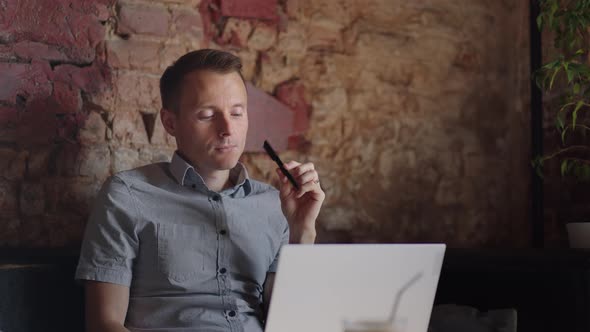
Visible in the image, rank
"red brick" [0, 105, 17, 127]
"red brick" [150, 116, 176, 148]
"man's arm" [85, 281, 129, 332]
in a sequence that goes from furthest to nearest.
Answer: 1. "red brick" [150, 116, 176, 148]
2. "red brick" [0, 105, 17, 127]
3. "man's arm" [85, 281, 129, 332]

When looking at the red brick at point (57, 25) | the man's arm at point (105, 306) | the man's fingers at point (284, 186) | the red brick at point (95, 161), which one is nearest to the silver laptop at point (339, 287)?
the man's arm at point (105, 306)

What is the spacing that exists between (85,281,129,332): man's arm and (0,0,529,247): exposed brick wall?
436 millimetres

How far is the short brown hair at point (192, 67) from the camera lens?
2.01m

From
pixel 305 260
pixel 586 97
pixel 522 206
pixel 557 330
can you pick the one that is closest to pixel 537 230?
pixel 522 206

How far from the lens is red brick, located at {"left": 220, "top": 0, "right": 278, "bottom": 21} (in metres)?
2.41

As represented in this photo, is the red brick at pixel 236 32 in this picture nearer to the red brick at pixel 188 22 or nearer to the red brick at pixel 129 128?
the red brick at pixel 188 22

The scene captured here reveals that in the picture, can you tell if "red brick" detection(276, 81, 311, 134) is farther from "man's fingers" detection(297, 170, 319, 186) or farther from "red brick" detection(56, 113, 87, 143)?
"red brick" detection(56, 113, 87, 143)

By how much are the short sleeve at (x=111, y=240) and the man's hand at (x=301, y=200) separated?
414 millimetres

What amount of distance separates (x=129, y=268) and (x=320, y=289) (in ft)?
2.49

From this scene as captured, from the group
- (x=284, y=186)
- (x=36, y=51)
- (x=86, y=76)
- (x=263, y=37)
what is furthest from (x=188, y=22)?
(x=284, y=186)

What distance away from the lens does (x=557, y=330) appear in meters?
2.00

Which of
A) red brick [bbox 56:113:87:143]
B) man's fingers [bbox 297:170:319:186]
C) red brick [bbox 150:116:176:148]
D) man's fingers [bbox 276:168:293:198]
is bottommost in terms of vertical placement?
man's fingers [bbox 276:168:293:198]

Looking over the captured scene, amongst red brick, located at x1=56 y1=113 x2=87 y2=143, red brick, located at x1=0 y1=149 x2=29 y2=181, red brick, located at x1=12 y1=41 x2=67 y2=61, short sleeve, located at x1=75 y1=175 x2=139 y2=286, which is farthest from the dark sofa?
red brick, located at x1=12 y1=41 x2=67 y2=61

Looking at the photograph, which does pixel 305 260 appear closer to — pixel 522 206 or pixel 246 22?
pixel 246 22
